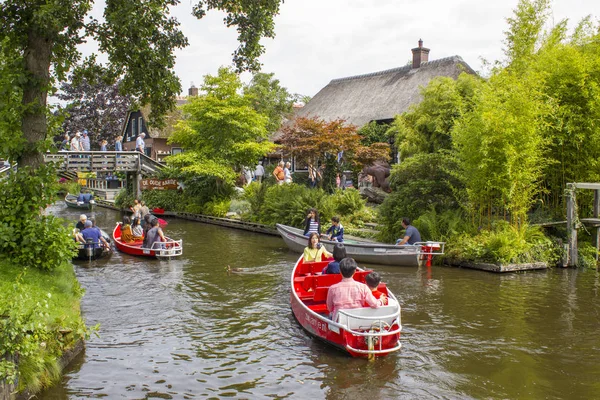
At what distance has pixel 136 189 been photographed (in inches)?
1412

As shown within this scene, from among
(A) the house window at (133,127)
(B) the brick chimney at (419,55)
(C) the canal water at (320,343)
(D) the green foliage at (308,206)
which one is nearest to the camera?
(C) the canal water at (320,343)

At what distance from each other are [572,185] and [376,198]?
12553mm

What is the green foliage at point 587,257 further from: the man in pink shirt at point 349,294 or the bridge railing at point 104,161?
the bridge railing at point 104,161

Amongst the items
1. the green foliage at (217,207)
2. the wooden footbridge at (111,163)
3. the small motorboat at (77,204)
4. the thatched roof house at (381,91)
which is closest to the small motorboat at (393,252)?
the green foliage at (217,207)

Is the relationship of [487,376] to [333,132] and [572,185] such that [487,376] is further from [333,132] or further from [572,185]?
[333,132]

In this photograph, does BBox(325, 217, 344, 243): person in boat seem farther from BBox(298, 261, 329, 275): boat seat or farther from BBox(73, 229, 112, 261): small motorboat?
BBox(73, 229, 112, 261): small motorboat

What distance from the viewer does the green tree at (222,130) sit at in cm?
3020

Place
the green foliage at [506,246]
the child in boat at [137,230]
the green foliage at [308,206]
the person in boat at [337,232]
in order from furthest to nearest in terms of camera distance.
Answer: the green foliage at [308,206]
the child in boat at [137,230]
the person in boat at [337,232]
the green foliage at [506,246]

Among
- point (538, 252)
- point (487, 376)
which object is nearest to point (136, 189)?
point (538, 252)

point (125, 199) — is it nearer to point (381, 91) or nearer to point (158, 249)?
point (381, 91)

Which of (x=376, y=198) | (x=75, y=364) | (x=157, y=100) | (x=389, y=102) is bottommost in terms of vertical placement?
(x=75, y=364)

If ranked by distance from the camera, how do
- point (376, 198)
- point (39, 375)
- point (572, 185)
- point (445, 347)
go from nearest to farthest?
1. point (39, 375)
2. point (445, 347)
3. point (572, 185)
4. point (376, 198)

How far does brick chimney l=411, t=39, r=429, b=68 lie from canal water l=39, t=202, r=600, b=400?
864 inches

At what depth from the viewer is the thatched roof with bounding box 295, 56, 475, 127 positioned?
32594 mm
